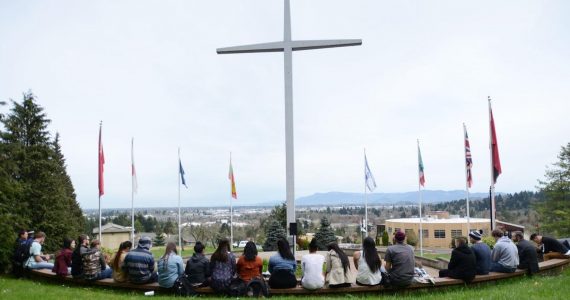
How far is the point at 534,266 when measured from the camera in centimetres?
912

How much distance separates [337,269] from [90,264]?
5094mm

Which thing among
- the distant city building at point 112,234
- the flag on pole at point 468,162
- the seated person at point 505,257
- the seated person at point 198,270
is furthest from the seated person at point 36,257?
the distant city building at point 112,234

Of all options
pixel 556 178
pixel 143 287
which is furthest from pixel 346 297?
pixel 556 178

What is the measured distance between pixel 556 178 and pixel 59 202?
102 feet

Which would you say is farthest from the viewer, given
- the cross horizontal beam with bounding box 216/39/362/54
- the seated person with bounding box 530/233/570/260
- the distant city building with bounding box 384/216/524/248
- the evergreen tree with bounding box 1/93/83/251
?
the distant city building with bounding box 384/216/524/248

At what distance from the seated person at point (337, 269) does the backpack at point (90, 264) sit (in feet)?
15.9

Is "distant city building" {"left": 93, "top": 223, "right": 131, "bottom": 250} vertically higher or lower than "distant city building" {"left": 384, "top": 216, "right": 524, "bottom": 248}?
higher

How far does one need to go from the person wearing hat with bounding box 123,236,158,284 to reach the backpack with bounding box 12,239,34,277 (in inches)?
136

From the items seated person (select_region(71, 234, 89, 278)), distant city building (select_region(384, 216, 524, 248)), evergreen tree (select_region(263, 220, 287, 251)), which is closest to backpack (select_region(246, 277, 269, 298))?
seated person (select_region(71, 234, 89, 278))

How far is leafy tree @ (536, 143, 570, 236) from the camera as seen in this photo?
29516 millimetres

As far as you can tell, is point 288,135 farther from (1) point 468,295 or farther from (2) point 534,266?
(1) point 468,295

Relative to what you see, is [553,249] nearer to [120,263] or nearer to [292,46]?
[120,263]

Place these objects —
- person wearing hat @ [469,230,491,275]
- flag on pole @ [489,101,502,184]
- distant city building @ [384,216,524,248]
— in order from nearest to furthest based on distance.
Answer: person wearing hat @ [469,230,491,275], flag on pole @ [489,101,502,184], distant city building @ [384,216,524,248]

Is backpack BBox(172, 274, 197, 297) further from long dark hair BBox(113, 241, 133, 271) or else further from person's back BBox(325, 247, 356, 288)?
person's back BBox(325, 247, 356, 288)
